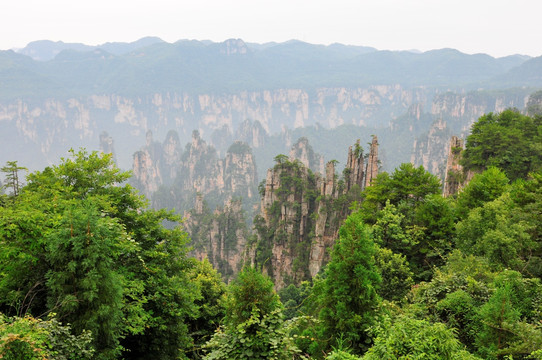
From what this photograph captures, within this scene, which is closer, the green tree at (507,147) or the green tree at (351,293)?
the green tree at (351,293)

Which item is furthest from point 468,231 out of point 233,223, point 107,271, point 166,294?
point 233,223

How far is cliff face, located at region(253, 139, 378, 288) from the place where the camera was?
50.1 m

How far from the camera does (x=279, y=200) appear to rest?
5797cm

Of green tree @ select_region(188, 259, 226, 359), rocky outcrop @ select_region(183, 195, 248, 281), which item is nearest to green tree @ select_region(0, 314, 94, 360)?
green tree @ select_region(188, 259, 226, 359)

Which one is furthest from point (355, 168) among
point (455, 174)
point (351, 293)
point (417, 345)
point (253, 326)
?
point (253, 326)

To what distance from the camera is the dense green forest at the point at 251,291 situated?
7.08 meters

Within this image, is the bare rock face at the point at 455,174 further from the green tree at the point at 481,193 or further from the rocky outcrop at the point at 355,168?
the green tree at the point at 481,193

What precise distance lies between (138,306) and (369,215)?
18583 millimetres

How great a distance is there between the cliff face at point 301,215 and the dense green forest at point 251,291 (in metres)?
29.2

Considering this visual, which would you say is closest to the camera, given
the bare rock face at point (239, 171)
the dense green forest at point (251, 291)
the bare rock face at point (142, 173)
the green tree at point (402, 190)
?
the dense green forest at point (251, 291)

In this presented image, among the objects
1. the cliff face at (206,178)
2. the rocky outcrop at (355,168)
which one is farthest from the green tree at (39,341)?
the cliff face at (206,178)

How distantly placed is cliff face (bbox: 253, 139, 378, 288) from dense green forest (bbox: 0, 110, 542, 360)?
29.2 metres

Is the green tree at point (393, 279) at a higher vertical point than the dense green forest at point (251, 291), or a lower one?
lower

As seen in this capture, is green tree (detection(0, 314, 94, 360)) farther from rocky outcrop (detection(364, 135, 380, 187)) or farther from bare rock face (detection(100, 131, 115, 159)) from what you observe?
bare rock face (detection(100, 131, 115, 159))
